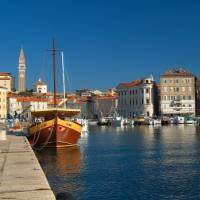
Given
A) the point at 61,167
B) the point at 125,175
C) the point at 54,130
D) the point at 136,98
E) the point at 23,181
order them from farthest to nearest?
1. the point at 136,98
2. the point at 54,130
3. the point at 61,167
4. the point at 125,175
5. the point at 23,181

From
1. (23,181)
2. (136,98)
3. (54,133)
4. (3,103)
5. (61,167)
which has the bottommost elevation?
(61,167)

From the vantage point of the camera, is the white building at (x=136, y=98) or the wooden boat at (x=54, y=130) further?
the white building at (x=136, y=98)

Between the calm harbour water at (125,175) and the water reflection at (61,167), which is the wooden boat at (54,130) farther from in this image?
the calm harbour water at (125,175)

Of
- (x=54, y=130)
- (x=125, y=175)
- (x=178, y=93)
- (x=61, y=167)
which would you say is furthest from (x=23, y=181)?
(x=178, y=93)

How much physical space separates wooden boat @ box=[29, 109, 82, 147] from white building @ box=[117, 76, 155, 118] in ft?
366

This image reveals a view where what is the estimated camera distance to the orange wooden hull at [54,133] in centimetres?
4384

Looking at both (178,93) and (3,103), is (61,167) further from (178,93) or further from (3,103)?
(3,103)

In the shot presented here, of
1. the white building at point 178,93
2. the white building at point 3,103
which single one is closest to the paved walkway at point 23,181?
the white building at point 178,93

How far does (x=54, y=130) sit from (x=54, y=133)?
311 millimetres

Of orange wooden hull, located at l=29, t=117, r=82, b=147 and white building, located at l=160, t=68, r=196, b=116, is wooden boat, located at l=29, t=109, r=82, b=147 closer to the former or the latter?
orange wooden hull, located at l=29, t=117, r=82, b=147

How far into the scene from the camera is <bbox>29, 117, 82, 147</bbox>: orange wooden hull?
144ft

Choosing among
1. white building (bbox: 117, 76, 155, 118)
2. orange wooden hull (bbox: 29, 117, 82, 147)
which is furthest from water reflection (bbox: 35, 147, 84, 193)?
white building (bbox: 117, 76, 155, 118)

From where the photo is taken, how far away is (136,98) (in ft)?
535

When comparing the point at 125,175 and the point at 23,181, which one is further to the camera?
the point at 125,175
